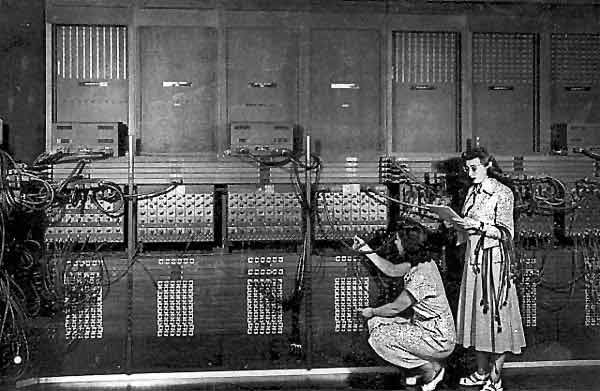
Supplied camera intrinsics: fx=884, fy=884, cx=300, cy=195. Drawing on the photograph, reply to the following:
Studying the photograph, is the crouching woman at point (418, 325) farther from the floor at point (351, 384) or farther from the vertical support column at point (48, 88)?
the vertical support column at point (48, 88)

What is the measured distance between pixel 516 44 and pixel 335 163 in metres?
1.28

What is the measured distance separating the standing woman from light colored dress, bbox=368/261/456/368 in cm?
10

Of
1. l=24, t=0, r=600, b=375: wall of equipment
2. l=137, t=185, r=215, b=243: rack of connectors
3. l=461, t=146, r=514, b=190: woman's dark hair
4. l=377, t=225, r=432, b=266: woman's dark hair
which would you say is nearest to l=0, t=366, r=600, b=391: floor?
l=24, t=0, r=600, b=375: wall of equipment

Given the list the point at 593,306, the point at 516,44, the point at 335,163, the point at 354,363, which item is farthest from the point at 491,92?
the point at 354,363

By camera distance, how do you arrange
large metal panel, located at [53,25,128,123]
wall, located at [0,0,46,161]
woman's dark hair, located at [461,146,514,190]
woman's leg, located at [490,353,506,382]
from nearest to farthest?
1. wall, located at [0,0,46,161]
2. woman's leg, located at [490,353,506,382]
3. woman's dark hair, located at [461,146,514,190]
4. large metal panel, located at [53,25,128,123]

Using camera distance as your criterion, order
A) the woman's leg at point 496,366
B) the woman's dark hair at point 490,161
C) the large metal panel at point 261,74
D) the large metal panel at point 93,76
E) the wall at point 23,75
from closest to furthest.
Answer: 1. the wall at point 23,75
2. the woman's leg at point 496,366
3. the woman's dark hair at point 490,161
4. the large metal panel at point 93,76
5. the large metal panel at point 261,74

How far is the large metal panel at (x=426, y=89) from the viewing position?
206 inches

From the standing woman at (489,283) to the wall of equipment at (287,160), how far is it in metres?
0.35

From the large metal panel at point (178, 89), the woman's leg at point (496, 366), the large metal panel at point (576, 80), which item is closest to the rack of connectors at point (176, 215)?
the large metal panel at point (178, 89)

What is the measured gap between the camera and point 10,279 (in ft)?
15.8

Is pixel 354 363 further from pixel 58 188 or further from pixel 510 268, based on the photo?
pixel 58 188

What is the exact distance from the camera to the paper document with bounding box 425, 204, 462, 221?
4.82 metres

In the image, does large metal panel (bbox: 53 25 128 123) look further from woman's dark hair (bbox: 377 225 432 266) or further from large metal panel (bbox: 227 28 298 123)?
woman's dark hair (bbox: 377 225 432 266)

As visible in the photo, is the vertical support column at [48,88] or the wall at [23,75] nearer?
the wall at [23,75]
